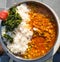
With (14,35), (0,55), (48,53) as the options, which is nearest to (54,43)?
(48,53)

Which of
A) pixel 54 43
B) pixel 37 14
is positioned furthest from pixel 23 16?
pixel 54 43

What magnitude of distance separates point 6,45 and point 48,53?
0.16 m

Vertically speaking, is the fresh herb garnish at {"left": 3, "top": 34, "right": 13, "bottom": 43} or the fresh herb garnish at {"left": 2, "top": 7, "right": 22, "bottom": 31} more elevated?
the fresh herb garnish at {"left": 2, "top": 7, "right": 22, "bottom": 31}

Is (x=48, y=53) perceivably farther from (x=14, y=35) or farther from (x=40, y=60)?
(x=14, y=35)

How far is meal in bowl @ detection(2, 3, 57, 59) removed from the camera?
944mm

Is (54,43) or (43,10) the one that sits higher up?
(43,10)

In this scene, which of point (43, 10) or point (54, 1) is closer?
point (43, 10)

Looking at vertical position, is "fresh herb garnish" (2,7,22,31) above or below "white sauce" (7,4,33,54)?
above

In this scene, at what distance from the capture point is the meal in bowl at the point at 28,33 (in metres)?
0.94

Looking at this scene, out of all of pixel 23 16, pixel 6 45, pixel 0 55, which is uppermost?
pixel 23 16

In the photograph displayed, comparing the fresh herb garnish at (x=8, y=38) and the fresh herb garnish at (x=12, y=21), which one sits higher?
the fresh herb garnish at (x=12, y=21)

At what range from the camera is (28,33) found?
96cm

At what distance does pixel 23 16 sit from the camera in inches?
38.2

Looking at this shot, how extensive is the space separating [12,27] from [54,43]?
0.17m
